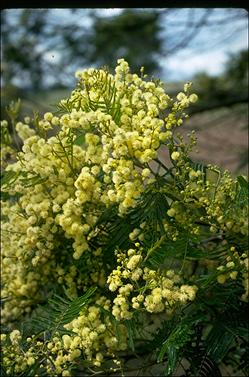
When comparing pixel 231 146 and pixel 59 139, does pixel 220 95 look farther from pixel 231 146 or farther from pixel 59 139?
pixel 59 139

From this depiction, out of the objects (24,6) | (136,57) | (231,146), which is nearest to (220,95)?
(231,146)

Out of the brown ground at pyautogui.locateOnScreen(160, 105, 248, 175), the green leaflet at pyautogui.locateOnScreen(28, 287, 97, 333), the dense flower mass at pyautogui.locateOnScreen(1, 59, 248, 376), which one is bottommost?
the brown ground at pyautogui.locateOnScreen(160, 105, 248, 175)

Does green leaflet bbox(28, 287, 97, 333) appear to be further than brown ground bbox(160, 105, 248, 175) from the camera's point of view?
No

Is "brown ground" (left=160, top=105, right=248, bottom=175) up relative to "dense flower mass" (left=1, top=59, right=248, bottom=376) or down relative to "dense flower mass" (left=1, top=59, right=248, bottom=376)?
down

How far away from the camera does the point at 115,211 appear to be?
78 cm

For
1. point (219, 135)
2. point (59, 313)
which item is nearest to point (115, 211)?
point (59, 313)

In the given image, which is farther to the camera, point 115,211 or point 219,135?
point 219,135

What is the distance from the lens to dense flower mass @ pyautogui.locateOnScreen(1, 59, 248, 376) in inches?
27.5

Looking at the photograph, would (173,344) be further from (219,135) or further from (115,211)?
(219,135)

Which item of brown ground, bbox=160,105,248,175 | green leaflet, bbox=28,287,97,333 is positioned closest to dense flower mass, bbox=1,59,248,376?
green leaflet, bbox=28,287,97,333

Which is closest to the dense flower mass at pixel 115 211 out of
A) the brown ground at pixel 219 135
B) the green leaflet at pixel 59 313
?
the green leaflet at pixel 59 313

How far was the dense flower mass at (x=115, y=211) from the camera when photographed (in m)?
0.70

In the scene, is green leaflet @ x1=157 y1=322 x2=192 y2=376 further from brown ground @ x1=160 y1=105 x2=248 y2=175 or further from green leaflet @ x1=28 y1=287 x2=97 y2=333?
brown ground @ x1=160 y1=105 x2=248 y2=175

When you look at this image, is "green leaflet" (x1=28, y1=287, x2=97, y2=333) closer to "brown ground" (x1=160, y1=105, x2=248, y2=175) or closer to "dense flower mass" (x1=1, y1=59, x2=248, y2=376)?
"dense flower mass" (x1=1, y1=59, x2=248, y2=376)
